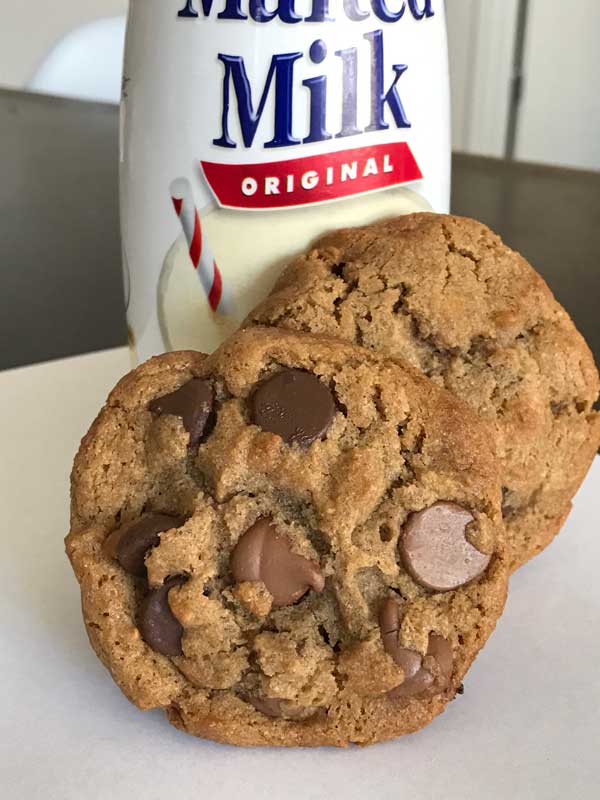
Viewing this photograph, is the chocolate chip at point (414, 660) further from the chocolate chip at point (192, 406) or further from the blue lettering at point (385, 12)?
the blue lettering at point (385, 12)

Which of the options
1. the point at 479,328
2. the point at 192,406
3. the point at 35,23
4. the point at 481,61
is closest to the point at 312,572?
the point at 192,406

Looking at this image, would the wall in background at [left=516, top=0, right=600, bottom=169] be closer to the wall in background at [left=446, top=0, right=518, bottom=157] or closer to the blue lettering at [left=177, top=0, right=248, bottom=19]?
the wall in background at [left=446, top=0, right=518, bottom=157]

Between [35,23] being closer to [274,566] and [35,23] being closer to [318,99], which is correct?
[318,99]

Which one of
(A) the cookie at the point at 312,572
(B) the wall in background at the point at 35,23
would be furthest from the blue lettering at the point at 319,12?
(B) the wall in background at the point at 35,23

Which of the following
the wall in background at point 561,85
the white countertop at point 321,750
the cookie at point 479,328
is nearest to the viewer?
the white countertop at point 321,750

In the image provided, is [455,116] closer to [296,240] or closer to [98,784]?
[296,240]

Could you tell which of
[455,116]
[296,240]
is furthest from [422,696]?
[455,116]
